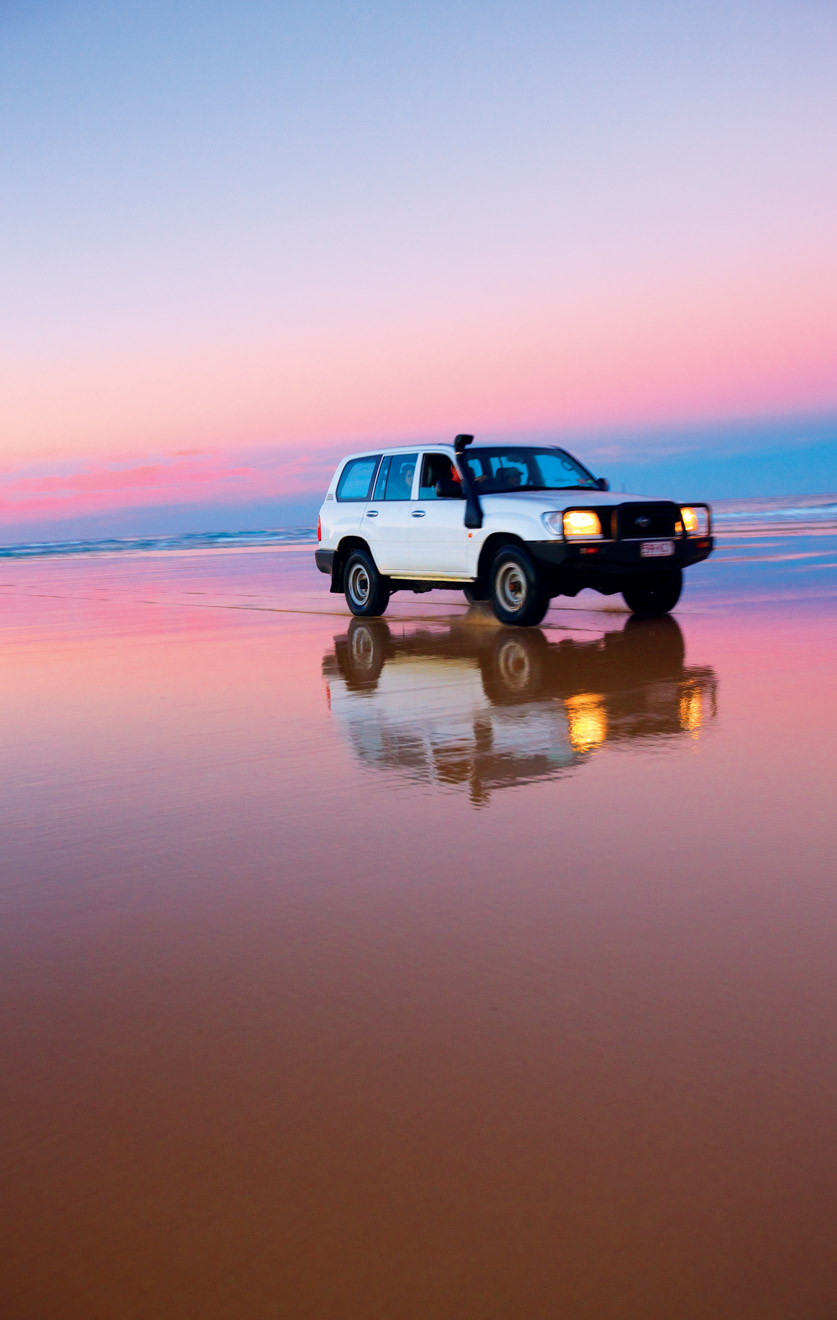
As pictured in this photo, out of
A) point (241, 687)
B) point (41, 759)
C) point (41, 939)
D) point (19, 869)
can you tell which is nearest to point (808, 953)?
point (41, 939)

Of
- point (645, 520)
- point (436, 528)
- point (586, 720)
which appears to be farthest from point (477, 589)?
point (586, 720)

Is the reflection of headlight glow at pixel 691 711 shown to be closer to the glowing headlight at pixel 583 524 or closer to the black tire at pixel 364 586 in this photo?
the glowing headlight at pixel 583 524

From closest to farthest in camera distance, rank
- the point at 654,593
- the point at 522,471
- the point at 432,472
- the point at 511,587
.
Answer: the point at 511,587 → the point at 522,471 → the point at 432,472 → the point at 654,593

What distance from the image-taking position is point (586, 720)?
27.3 ft

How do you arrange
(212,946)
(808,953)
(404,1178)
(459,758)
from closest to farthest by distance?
(404,1178), (808,953), (212,946), (459,758)

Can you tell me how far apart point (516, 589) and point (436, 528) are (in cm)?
126

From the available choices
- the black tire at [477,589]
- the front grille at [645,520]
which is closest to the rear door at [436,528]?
the black tire at [477,589]

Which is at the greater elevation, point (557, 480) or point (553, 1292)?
point (557, 480)

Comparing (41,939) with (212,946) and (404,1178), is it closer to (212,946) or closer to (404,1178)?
(212,946)

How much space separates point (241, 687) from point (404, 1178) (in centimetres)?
780

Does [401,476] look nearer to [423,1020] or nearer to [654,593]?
[654,593]

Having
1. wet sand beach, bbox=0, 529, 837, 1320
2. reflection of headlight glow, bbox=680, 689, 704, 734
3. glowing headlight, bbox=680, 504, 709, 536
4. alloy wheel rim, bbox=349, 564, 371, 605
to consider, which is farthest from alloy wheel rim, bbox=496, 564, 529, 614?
wet sand beach, bbox=0, 529, 837, 1320

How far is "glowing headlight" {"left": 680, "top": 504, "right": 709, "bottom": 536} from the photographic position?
15195 mm

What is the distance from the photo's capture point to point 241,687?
34.2 feet
